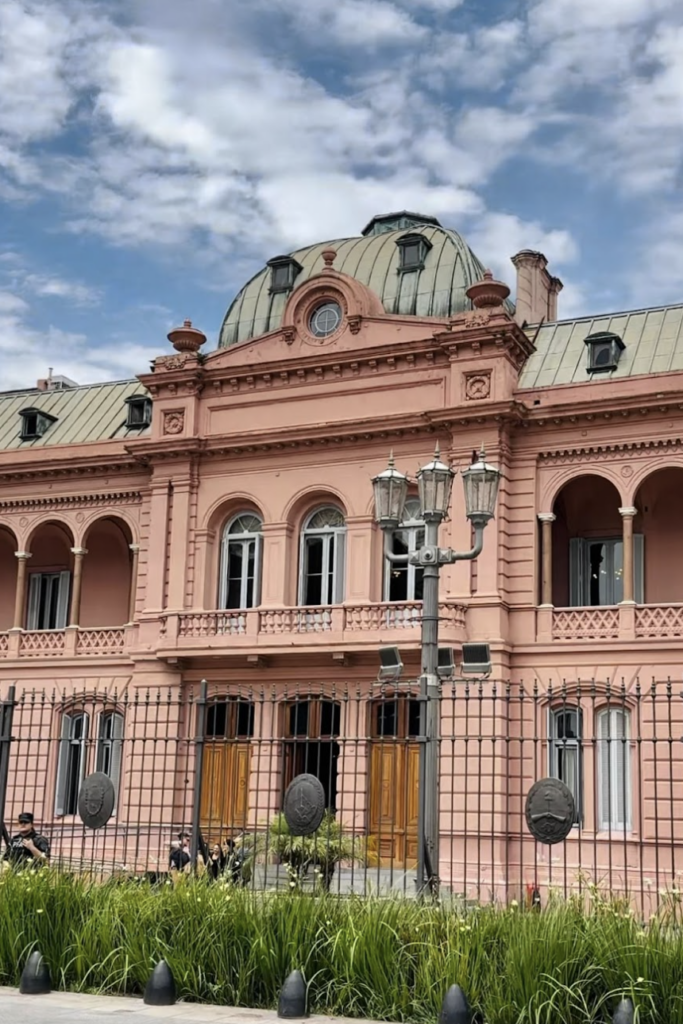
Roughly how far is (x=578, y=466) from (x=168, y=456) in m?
9.07

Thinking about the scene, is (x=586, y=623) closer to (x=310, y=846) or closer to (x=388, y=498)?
(x=310, y=846)

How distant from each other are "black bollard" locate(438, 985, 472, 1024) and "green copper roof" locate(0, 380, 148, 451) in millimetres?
22930

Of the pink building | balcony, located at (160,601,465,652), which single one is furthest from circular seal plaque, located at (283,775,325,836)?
balcony, located at (160,601,465,652)

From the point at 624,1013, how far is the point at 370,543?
17464 millimetres

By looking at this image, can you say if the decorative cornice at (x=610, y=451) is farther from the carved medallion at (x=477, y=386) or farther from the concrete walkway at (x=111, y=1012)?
the concrete walkway at (x=111, y=1012)

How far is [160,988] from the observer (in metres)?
10.7

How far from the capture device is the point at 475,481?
1512 cm

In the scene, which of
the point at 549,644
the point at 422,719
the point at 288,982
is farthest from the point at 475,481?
the point at 549,644

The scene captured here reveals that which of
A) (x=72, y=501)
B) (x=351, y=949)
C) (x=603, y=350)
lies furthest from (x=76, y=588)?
(x=351, y=949)

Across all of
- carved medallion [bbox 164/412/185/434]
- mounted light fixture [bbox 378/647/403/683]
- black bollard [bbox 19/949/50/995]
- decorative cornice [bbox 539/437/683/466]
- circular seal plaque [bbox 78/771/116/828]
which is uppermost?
carved medallion [bbox 164/412/185/434]

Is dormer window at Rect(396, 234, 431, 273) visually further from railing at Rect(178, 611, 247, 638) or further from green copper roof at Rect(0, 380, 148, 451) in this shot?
railing at Rect(178, 611, 247, 638)

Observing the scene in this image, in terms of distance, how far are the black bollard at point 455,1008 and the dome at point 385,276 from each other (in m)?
19.7

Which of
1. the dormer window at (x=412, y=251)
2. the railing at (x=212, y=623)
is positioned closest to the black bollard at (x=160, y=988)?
the railing at (x=212, y=623)

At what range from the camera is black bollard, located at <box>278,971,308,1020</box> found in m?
10.3
